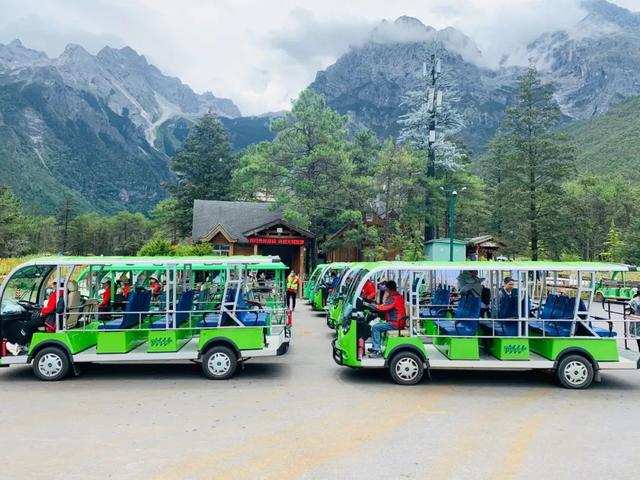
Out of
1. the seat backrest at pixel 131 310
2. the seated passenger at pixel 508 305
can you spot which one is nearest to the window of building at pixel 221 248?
the seat backrest at pixel 131 310

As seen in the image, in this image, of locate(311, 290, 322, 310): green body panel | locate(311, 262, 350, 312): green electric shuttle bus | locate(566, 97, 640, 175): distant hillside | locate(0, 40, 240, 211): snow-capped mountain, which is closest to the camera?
locate(311, 262, 350, 312): green electric shuttle bus

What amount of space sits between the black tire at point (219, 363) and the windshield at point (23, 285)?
3.53 m

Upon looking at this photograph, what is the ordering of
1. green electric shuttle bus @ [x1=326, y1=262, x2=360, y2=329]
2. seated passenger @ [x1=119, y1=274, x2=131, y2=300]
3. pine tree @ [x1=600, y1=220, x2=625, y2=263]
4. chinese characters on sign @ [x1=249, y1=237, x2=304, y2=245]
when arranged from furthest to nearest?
pine tree @ [x1=600, y1=220, x2=625, y2=263] < chinese characters on sign @ [x1=249, y1=237, x2=304, y2=245] < green electric shuttle bus @ [x1=326, y1=262, x2=360, y2=329] < seated passenger @ [x1=119, y1=274, x2=131, y2=300]

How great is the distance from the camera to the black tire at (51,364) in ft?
30.3

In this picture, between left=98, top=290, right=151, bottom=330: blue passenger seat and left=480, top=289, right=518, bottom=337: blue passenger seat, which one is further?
left=98, top=290, right=151, bottom=330: blue passenger seat

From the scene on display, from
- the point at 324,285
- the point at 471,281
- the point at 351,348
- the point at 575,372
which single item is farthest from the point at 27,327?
the point at 324,285

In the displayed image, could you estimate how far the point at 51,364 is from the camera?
30.4 ft

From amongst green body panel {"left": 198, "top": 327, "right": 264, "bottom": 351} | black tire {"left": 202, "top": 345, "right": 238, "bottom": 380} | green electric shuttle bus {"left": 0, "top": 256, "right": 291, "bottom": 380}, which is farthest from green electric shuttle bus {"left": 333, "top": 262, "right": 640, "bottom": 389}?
black tire {"left": 202, "top": 345, "right": 238, "bottom": 380}

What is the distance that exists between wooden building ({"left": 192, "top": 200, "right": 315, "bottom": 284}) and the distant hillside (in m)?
45.1

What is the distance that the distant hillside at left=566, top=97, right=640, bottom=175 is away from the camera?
7194 centimetres

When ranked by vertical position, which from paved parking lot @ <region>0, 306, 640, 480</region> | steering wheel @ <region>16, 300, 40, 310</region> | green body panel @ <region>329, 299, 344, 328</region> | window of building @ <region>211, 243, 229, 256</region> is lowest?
paved parking lot @ <region>0, 306, 640, 480</region>

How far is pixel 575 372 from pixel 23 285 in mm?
12279

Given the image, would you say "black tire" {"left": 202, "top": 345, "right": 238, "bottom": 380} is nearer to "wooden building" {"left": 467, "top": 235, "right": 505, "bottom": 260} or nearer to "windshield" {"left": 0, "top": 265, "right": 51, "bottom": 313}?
"windshield" {"left": 0, "top": 265, "right": 51, "bottom": 313}

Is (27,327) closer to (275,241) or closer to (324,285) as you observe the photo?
(324,285)
